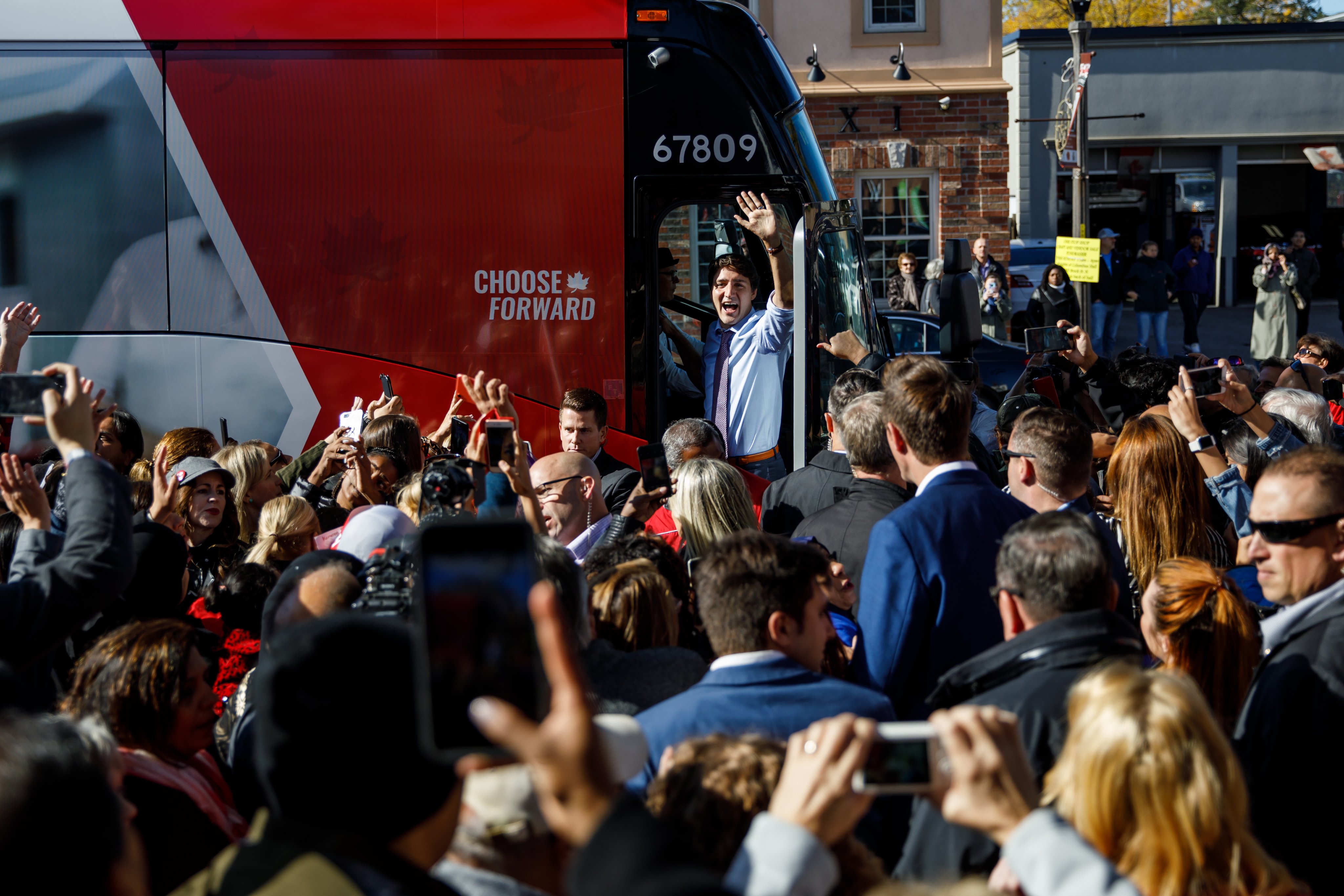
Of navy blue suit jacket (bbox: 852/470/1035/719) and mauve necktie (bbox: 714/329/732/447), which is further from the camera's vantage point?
mauve necktie (bbox: 714/329/732/447)

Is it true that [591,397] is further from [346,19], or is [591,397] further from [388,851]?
[388,851]

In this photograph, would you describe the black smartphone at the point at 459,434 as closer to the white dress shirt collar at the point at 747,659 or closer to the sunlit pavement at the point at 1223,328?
the white dress shirt collar at the point at 747,659

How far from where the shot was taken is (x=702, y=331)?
28.3 ft

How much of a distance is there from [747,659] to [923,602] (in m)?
0.79

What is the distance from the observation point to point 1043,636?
2631 mm

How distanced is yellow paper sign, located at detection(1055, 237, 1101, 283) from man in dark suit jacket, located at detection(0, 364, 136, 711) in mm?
11633

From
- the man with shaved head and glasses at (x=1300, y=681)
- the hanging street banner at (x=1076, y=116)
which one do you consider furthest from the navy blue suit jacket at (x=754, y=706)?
the hanging street banner at (x=1076, y=116)

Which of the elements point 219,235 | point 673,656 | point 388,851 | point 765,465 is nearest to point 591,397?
point 765,465

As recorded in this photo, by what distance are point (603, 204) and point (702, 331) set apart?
2153 mm

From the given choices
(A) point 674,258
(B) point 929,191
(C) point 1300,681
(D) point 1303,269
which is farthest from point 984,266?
(C) point 1300,681

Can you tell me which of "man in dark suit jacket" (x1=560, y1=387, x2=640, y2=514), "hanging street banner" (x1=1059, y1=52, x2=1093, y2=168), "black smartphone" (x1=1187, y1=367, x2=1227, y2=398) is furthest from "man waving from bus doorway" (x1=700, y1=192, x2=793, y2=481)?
"hanging street banner" (x1=1059, y1=52, x2=1093, y2=168)

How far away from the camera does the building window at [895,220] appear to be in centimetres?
1886

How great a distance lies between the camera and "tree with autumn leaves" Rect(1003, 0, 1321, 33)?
3562 centimetres

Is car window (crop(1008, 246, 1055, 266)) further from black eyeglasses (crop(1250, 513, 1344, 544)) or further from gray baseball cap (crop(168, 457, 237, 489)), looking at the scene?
black eyeglasses (crop(1250, 513, 1344, 544))
